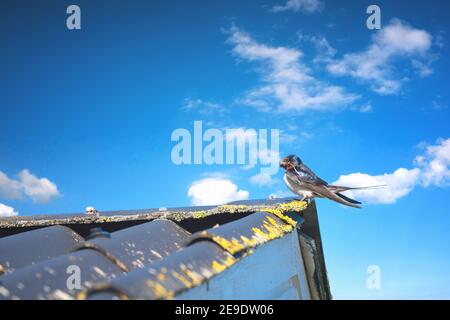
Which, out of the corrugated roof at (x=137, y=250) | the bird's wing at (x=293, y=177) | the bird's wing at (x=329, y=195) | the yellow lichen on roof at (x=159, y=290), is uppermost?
the bird's wing at (x=293, y=177)

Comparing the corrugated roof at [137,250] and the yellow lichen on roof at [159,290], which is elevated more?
the corrugated roof at [137,250]

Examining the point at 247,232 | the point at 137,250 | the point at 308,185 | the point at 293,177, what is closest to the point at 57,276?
the point at 137,250

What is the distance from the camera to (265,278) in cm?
226

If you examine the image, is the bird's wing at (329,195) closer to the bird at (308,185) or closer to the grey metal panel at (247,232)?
the bird at (308,185)

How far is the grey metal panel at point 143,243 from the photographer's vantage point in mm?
2346

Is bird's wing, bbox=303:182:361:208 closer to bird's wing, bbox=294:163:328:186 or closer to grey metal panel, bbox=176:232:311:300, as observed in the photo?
bird's wing, bbox=294:163:328:186

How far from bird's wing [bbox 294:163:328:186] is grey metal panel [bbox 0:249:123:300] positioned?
300 cm

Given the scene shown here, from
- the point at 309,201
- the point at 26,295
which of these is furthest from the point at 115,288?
the point at 309,201

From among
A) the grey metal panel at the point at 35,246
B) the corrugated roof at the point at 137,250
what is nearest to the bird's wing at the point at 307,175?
the corrugated roof at the point at 137,250

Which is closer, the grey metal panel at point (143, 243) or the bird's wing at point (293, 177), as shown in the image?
the grey metal panel at point (143, 243)

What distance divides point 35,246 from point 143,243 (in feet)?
2.69

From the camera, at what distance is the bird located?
448 cm
